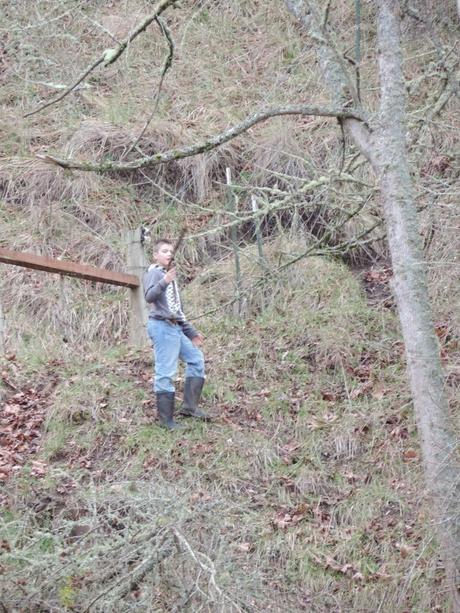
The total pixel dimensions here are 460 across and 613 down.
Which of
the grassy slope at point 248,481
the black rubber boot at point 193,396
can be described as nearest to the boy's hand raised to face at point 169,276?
the black rubber boot at point 193,396

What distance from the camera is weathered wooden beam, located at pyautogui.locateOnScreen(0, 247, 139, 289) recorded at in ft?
25.5

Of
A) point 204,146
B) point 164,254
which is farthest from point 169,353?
point 204,146

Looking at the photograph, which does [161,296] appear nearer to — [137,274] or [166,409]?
[166,409]

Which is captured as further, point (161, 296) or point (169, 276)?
point (161, 296)

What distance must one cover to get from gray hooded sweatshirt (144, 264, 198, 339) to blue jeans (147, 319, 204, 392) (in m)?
0.06

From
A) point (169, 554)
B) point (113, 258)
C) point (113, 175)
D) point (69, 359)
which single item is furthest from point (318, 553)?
point (113, 175)

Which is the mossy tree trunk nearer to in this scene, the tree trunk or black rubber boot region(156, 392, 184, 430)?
the tree trunk

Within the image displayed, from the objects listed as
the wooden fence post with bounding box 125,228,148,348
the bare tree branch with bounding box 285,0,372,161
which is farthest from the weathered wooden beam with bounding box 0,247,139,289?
the bare tree branch with bounding box 285,0,372,161

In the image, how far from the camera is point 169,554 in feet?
15.0

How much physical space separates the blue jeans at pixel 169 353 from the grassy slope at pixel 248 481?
41cm

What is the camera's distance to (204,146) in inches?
220

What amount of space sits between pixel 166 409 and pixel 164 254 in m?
1.18

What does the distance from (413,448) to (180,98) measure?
23.0 feet

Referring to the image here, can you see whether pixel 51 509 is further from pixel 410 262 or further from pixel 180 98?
pixel 180 98
